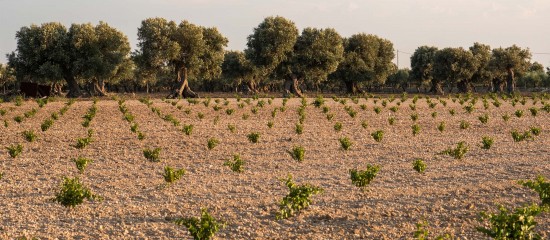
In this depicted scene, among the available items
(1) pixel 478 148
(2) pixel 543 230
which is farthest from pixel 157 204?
(1) pixel 478 148

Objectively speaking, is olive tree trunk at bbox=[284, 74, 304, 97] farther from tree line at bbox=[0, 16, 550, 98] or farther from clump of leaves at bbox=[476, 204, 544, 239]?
clump of leaves at bbox=[476, 204, 544, 239]

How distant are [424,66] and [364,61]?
16.2 metres

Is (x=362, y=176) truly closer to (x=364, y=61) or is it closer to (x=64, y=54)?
(x=64, y=54)

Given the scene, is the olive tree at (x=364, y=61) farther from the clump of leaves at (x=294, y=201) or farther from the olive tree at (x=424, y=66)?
the clump of leaves at (x=294, y=201)

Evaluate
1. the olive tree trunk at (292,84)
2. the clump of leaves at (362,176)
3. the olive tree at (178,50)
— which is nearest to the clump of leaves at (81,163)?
the clump of leaves at (362,176)

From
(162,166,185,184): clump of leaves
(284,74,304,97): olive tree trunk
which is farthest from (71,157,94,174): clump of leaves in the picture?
(284,74,304,97): olive tree trunk

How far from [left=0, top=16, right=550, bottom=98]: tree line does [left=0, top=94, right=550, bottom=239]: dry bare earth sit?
30.1 meters

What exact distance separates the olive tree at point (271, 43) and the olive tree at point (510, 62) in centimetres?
3767

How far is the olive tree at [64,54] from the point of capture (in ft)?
173

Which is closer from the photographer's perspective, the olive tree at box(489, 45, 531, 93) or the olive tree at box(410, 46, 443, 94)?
the olive tree at box(489, 45, 531, 93)

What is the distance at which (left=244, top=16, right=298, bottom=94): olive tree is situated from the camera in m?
63.0

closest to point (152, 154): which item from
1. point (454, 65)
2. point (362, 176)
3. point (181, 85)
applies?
point (362, 176)

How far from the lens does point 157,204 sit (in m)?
11.1

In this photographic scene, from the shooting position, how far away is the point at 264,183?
1334 centimetres
